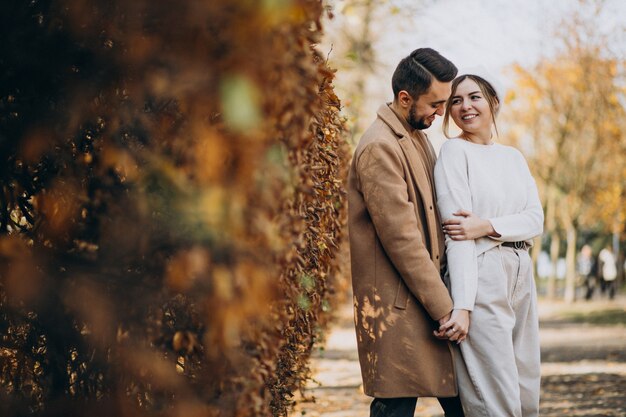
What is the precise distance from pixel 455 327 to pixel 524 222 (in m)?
0.69

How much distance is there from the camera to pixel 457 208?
4047 mm

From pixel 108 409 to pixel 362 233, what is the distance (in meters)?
1.83

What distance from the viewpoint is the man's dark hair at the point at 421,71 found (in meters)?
3.99

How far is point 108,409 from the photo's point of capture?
2.52 meters

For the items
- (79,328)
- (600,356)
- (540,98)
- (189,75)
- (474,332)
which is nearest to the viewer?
(189,75)

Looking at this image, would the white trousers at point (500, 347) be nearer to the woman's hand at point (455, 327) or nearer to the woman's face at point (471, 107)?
the woman's hand at point (455, 327)

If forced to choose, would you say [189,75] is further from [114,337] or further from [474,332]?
[474,332]

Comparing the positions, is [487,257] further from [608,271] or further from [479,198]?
[608,271]

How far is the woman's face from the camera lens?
168 inches

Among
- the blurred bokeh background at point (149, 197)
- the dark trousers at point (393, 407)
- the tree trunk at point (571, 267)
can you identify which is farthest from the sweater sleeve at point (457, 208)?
the tree trunk at point (571, 267)

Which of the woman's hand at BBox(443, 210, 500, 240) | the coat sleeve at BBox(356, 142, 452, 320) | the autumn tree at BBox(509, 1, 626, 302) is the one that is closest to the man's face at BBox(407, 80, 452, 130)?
the coat sleeve at BBox(356, 142, 452, 320)

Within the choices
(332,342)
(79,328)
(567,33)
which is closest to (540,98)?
(567,33)

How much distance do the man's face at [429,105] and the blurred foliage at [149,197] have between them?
60.3 inches

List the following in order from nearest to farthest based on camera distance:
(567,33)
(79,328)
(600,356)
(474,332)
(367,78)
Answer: (79,328)
(474,332)
(600,356)
(367,78)
(567,33)
